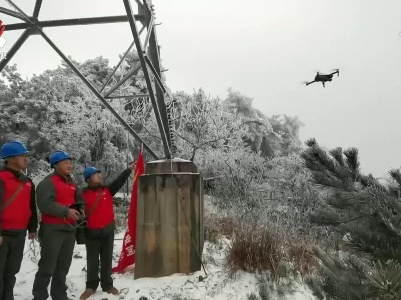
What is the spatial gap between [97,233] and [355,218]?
341 centimetres

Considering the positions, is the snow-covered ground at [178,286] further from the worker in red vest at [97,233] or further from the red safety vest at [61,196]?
the red safety vest at [61,196]

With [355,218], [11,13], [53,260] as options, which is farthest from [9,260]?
[355,218]

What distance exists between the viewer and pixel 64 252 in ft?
12.8

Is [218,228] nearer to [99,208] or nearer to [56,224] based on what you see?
[99,208]

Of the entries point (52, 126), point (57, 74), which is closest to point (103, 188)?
point (52, 126)

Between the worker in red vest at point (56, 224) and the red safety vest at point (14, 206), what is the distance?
14 cm

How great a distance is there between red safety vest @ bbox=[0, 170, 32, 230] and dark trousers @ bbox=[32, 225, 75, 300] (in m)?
0.27

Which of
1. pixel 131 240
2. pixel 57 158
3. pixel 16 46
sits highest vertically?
pixel 16 46

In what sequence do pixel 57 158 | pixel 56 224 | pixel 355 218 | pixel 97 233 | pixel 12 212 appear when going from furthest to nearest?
pixel 97 233, pixel 57 158, pixel 56 224, pixel 12 212, pixel 355 218

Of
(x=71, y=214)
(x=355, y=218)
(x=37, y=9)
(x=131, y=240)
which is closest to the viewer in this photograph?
(x=355, y=218)

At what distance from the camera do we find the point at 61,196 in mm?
3887

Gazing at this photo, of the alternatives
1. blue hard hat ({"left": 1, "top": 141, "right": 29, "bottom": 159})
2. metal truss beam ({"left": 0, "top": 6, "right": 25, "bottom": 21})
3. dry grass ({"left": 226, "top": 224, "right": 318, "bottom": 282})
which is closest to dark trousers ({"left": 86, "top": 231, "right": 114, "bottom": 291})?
blue hard hat ({"left": 1, "top": 141, "right": 29, "bottom": 159})

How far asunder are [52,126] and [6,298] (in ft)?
51.4

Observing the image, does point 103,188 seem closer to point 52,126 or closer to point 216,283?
point 216,283
